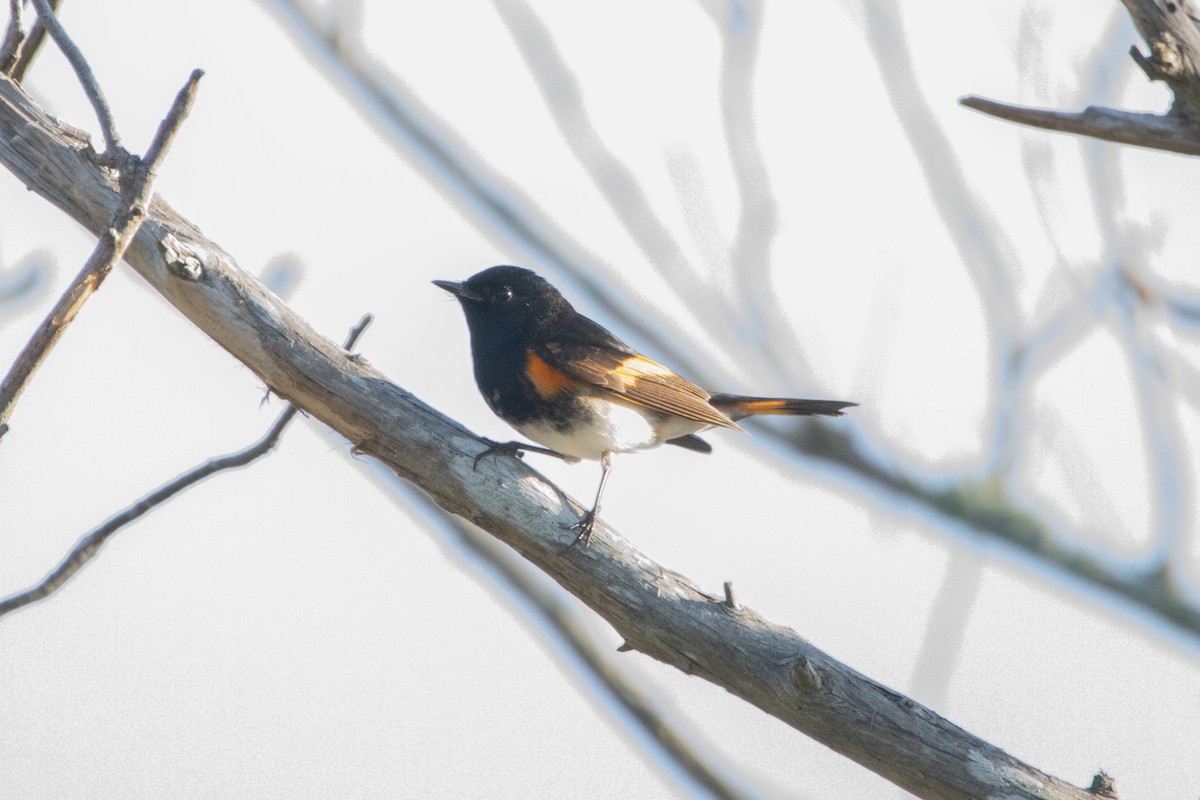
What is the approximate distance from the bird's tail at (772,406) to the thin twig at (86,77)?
2.57 metres

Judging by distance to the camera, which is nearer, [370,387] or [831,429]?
[370,387]

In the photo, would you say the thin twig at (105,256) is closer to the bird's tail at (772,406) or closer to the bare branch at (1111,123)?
the bare branch at (1111,123)

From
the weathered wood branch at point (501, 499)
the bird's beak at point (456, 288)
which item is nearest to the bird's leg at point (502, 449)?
the weathered wood branch at point (501, 499)

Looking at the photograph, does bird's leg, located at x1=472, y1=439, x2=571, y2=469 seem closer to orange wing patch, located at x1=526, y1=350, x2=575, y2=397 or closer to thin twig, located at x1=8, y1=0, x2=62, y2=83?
orange wing patch, located at x1=526, y1=350, x2=575, y2=397

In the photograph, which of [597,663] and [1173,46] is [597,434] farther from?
[1173,46]

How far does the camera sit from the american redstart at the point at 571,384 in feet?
12.7

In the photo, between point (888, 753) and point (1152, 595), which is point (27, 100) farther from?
point (1152, 595)

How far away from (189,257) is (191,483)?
2.04ft

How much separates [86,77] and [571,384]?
2.08 metres

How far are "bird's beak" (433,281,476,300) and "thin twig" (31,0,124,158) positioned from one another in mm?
2045

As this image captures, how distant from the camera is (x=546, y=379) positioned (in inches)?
152

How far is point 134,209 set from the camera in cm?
201

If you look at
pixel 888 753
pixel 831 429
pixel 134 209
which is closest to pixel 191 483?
pixel 134 209

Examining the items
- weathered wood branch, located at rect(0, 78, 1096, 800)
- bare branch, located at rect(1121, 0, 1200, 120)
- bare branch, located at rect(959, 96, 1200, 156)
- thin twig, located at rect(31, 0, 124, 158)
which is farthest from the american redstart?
bare branch, located at rect(1121, 0, 1200, 120)
